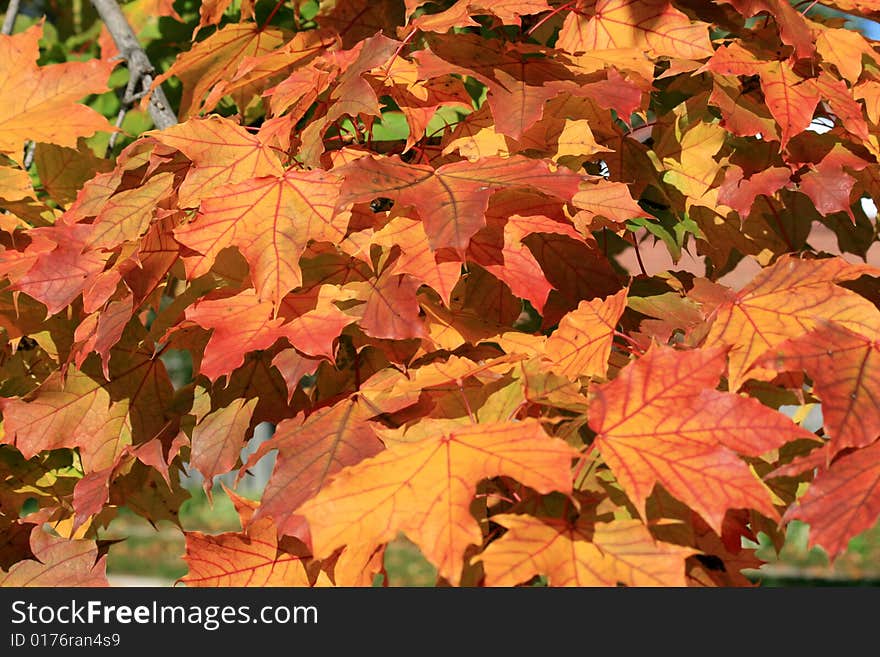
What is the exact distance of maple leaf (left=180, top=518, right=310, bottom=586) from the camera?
107 cm

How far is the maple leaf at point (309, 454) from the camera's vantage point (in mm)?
953

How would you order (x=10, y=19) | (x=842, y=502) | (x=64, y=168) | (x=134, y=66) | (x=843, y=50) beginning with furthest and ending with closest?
(x=10, y=19) → (x=134, y=66) → (x=64, y=168) → (x=843, y=50) → (x=842, y=502)

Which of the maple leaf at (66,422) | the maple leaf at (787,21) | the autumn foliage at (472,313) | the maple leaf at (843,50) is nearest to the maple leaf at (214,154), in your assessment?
the autumn foliage at (472,313)

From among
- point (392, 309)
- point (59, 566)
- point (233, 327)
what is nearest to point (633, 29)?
point (392, 309)

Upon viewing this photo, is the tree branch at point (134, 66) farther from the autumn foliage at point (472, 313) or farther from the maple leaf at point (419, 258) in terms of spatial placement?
the maple leaf at point (419, 258)

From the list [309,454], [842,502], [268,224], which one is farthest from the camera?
[268,224]

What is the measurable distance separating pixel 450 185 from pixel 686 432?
0.36 meters

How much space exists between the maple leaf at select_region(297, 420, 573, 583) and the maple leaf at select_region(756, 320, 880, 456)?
0.24 meters

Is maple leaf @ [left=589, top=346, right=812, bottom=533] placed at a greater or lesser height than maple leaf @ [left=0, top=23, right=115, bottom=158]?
lesser

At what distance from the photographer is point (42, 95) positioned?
151 cm

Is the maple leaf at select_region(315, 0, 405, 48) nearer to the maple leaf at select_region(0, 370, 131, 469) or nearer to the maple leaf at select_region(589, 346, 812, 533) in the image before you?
the maple leaf at select_region(0, 370, 131, 469)

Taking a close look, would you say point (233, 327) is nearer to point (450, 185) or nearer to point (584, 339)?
point (450, 185)

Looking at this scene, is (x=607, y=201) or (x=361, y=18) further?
(x=361, y=18)

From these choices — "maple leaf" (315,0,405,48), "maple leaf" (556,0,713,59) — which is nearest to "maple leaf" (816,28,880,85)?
"maple leaf" (556,0,713,59)
